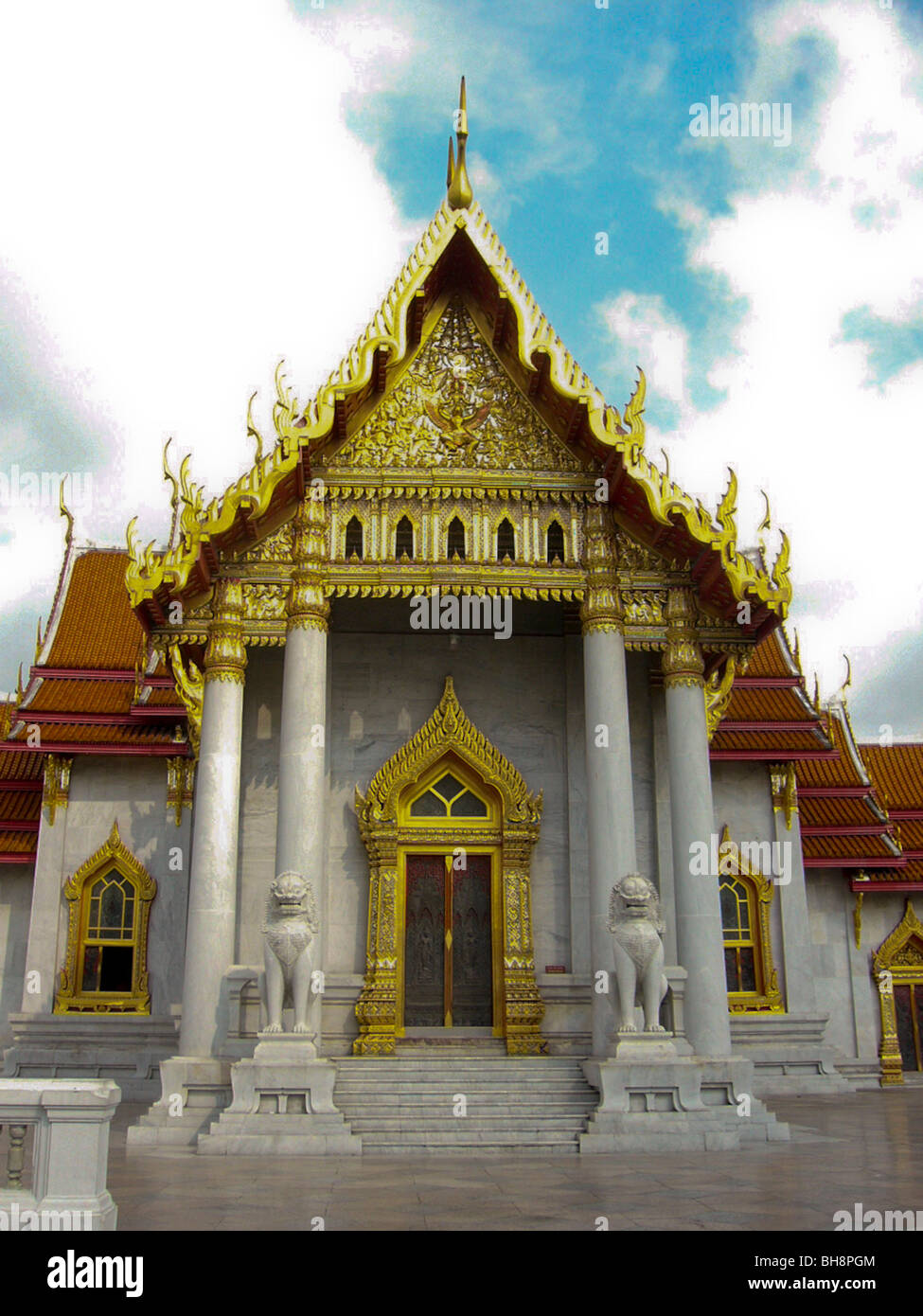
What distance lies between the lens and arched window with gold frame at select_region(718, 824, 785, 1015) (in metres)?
18.2

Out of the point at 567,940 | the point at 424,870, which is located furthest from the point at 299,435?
the point at 567,940

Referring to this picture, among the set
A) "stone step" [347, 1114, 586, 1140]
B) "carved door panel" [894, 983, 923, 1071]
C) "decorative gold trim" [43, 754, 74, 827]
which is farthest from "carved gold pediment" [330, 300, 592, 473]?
"carved door panel" [894, 983, 923, 1071]

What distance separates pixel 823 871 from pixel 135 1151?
44.2ft

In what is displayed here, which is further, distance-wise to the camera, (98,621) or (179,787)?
(98,621)

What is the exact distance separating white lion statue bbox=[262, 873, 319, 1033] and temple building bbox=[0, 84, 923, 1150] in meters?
0.40

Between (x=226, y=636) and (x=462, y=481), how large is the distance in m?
3.20

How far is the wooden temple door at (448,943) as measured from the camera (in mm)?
14648

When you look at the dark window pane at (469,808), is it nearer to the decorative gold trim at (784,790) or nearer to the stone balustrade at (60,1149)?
the decorative gold trim at (784,790)

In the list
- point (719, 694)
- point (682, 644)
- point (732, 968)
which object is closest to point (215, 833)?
point (682, 644)

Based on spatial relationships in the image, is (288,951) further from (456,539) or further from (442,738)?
(456,539)

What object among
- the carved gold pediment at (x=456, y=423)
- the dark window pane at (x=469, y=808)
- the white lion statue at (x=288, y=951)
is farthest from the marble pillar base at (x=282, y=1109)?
the carved gold pediment at (x=456, y=423)

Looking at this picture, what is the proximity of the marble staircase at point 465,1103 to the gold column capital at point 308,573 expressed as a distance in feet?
15.7
